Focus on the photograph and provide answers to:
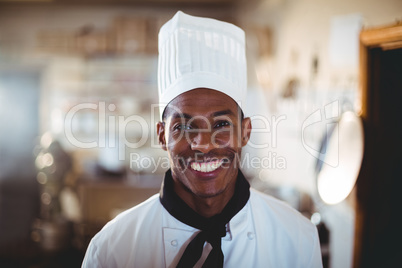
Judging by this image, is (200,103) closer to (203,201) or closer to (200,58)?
(200,58)

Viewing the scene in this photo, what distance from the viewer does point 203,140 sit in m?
1.11

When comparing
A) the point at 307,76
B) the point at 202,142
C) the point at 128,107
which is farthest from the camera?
the point at 128,107

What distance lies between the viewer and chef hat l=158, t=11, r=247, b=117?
45.6 inches

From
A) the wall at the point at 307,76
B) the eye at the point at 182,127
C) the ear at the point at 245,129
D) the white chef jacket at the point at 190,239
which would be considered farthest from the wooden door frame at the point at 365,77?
the eye at the point at 182,127

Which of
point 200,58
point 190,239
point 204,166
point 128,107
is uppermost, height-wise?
point 128,107

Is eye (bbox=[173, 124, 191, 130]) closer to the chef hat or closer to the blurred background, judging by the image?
the chef hat

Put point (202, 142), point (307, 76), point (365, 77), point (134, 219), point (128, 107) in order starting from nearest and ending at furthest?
point (202, 142) < point (134, 219) < point (365, 77) < point (307, 76) < point (128, 107)

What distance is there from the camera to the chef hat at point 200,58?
1158mm

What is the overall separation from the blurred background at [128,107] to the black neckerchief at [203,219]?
0.82 m

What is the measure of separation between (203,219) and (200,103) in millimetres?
371

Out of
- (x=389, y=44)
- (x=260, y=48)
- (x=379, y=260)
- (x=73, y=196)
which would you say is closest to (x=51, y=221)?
(x=73, y=196)

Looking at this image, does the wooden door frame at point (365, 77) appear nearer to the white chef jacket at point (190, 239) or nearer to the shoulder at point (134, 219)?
the white chef jacket at point (190, 239)

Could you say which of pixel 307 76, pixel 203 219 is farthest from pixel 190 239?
pixel 307 76

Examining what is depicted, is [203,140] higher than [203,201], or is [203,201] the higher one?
[203,140]
